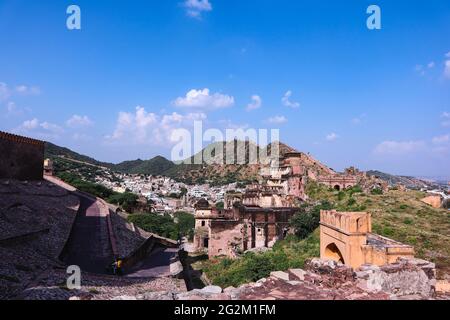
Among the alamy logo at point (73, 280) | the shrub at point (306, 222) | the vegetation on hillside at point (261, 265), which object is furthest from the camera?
the shrub at point (306, 222)

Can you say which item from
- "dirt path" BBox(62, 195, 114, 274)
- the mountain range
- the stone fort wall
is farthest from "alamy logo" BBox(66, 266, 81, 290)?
the mountain range

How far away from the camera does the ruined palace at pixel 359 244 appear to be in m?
9.42

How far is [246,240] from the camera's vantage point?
2669cm

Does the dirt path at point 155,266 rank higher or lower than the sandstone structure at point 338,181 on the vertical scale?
lower

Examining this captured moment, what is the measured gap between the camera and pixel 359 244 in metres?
10.2

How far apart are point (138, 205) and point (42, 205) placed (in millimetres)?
25804

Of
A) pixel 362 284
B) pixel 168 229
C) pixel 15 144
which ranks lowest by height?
pixel 168 229

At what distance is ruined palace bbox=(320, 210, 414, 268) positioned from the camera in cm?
942

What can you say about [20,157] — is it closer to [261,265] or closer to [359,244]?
[261,265]

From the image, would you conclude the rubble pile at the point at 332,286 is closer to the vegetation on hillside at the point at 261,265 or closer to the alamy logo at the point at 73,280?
the alamy logo at the point at 73,280

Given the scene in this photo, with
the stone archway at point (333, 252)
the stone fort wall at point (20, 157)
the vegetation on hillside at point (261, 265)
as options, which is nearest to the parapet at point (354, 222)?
the stone archway at point (333, 252)

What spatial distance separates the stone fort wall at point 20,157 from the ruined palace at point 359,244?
62.5ft

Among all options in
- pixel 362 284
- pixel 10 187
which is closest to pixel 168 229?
pixel 10 187
